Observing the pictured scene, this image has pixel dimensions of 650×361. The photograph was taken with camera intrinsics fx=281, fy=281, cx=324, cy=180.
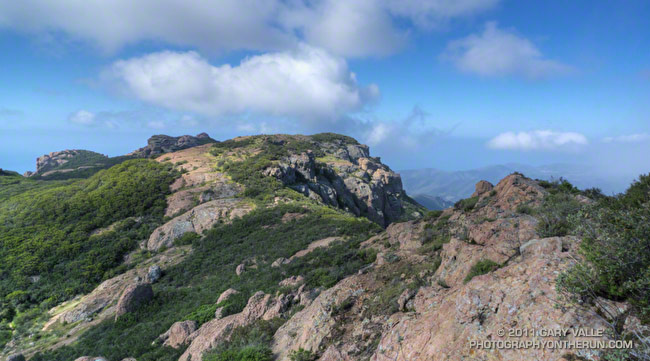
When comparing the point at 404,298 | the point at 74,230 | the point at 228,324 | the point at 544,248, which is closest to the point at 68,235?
the point at 74,230

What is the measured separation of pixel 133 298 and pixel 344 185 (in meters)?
44.8

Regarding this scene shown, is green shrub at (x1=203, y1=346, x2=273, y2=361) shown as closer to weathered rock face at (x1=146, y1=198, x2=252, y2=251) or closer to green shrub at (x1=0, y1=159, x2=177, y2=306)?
green shrub at (x1=0, y1=159, x2=177, y2=306)

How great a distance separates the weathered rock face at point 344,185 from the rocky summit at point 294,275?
1278 mm

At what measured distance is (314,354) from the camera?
822 centimetres

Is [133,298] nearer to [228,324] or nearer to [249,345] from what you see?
[228,324]

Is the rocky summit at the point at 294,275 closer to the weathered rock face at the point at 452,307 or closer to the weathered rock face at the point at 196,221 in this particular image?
the weathered rock face at the point at 452,307

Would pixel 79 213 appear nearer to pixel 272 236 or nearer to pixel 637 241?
pixel 272 236

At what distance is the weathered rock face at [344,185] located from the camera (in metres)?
51.1

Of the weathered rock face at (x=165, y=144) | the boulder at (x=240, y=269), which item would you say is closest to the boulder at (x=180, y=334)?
the boulder at (x=240, y=269)

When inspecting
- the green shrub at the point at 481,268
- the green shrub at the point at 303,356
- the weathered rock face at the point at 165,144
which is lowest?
the green shrub at the point at 303,356

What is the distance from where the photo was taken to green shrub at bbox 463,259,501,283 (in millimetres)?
8023

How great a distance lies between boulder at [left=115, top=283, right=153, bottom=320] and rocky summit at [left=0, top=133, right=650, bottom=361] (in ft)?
0.49

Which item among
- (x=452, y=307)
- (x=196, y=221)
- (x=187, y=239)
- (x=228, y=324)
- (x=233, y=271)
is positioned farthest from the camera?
(x=196, y=221)

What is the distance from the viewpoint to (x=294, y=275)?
17.9 m
